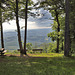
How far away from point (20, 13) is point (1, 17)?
3054mm

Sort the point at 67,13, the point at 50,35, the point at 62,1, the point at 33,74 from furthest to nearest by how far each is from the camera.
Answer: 1. the point at 50,35
2. the point at 62,1
3. the point at 67,13
4. the point at 33,74

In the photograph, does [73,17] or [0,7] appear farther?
[0,7]

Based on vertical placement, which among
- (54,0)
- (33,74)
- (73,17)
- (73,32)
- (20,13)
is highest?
(54,0)

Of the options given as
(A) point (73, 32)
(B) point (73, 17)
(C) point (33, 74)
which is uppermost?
(B) point (73, 17)

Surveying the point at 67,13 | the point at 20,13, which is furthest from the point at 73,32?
the point at 20,13

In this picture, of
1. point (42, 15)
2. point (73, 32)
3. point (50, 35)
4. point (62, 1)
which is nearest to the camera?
point (73, 32)

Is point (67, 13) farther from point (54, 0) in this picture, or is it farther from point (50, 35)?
point (50, 35)

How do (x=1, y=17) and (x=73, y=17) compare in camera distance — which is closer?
(x=73, y=17)

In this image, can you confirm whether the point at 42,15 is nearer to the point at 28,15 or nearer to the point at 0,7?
the point at 28,15

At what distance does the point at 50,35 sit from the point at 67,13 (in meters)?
16.9

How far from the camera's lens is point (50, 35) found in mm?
29109

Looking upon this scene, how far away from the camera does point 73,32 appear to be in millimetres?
13742

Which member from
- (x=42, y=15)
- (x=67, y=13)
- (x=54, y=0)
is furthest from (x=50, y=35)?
(x=67, y=13)

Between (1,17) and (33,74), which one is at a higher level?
(1,17)
